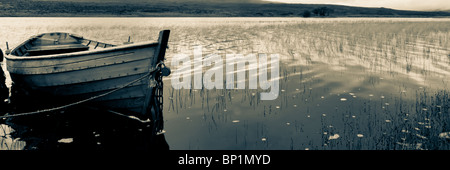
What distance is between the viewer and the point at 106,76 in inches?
346

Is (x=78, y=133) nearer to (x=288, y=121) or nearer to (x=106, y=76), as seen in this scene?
(x=106, y=76)

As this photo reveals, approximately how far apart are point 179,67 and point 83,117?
7487 millimetres

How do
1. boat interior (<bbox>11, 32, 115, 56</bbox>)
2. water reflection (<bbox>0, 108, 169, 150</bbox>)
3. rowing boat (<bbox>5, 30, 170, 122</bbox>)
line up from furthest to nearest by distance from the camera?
1. boat interior (<bbox>11, 32, 115, 56</bbox>)
2. rowing boat (<bbox>5, 30, 170, 122</bbox>)
3. water reflection (<bbox>0, 108, 169, 150</bbox>)

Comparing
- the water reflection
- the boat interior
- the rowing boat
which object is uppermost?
the boat interior

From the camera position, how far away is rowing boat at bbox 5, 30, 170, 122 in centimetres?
848

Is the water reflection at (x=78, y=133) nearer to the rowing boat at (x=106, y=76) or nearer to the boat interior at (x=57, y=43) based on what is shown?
the rowing boat at (x=106, y=76)

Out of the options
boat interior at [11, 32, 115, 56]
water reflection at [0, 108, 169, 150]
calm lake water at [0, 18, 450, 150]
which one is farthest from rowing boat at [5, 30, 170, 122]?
boat interior at [11, 32, 115, 56]

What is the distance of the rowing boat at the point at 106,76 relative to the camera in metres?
8.48

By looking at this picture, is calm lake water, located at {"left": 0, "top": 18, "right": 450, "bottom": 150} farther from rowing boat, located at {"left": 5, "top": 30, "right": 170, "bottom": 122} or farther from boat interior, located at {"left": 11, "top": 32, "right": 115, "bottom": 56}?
boat interior, located at {"left": 11, "top": 32, "right": 115, "bottom": 56}

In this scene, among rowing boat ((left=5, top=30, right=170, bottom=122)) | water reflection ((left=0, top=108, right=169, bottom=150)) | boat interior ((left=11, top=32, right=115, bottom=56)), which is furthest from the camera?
boat interior ((left=11, top=32, right=115, bottom=56))
